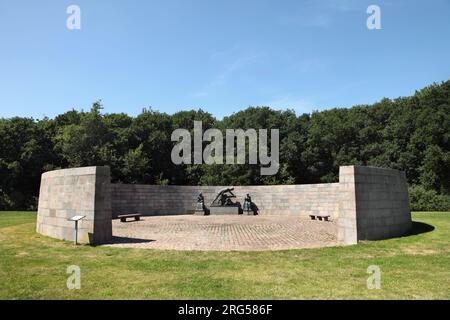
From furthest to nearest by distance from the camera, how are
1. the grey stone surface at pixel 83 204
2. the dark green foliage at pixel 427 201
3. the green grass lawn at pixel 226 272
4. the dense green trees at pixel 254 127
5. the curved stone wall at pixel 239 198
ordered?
the dense green trees at pixel 254 127, the dark green foliage at pixel 427 201, the curved stone wall at pixel 239 198, the grey stone surface at pixel 83 204, the green grass lawn at pixel 226 272

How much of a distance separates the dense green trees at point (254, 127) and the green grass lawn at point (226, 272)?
77.2 ft

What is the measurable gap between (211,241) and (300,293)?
5734 millimetres

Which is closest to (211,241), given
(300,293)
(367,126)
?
(300,293)

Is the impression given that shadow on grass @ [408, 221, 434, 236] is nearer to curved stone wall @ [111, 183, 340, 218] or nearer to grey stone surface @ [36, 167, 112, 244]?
curved stone wall @ [111, 183, 340, 218]

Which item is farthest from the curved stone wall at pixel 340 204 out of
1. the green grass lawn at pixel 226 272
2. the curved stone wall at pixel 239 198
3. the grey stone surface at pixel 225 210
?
the grey stone surface at pixel 225 210

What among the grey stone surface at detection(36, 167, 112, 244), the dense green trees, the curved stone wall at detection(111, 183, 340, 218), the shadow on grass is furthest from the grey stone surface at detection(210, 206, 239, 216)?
the grey stone surface at detection(36, 167, 112, 244)

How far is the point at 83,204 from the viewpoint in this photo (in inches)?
431

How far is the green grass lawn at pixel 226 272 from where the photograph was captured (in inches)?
227

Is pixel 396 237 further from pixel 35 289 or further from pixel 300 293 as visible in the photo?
pixel 35 289

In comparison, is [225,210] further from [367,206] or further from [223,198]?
[367,206]

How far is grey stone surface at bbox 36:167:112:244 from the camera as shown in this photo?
421 inches

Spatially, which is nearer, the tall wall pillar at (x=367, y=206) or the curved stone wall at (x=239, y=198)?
the tall wall pillar at (x=367, y=206)

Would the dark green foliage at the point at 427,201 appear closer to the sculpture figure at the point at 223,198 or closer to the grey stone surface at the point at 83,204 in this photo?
the sculpture figure at the point at 223,198
